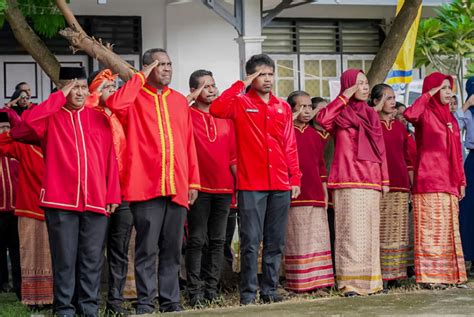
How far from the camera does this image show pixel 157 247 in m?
8.49

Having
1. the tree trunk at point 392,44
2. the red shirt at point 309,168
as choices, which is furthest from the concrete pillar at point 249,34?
the red shirt at point 309,168

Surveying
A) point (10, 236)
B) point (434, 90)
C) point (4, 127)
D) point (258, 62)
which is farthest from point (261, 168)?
point (10, 236)

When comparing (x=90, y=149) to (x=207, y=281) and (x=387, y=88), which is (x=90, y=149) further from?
(x=387, y=88)

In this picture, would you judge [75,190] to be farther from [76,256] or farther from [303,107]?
[303,107]

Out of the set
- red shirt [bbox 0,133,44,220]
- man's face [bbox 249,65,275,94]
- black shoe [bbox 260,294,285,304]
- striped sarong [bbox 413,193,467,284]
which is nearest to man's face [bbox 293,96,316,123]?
man's face [bbox 249,65,275,94]

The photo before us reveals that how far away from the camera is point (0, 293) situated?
11.4 m

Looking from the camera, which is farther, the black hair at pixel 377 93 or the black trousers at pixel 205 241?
the black hair at pixel 377 93

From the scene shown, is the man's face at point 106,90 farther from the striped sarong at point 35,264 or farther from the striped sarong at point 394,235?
the striped sarong at point 394,235

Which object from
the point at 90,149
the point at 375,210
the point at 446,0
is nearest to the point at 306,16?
the point at 446,0

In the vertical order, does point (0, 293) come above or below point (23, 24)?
below

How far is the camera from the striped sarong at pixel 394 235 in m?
10.4

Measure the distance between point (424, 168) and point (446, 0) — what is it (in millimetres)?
8712

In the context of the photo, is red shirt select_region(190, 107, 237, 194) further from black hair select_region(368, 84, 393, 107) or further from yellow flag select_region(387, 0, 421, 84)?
yellow flag select_region(387, 0, 421, 84)

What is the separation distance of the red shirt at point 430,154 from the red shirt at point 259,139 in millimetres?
1480
